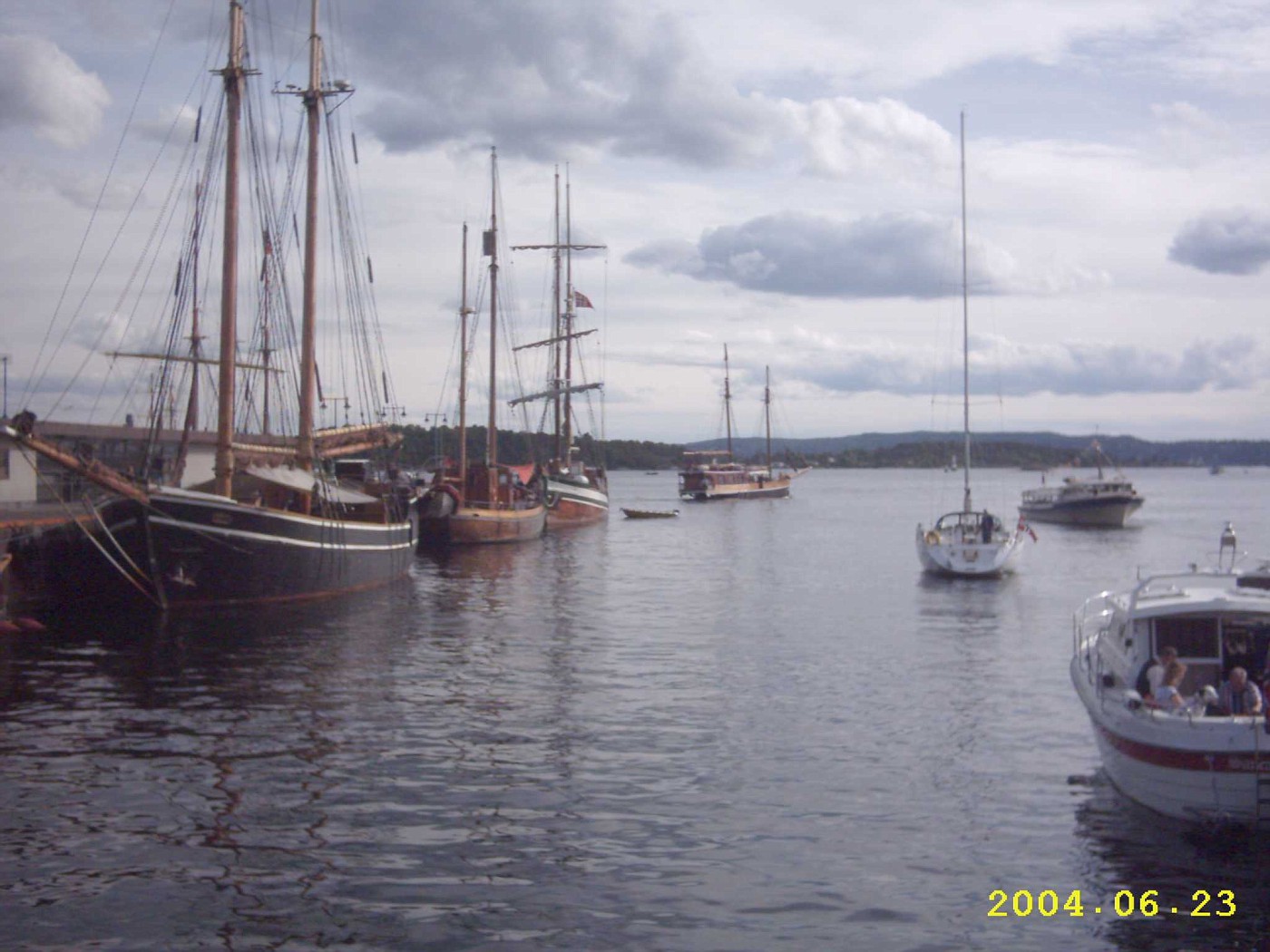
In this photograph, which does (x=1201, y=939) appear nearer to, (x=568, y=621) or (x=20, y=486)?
(x=568, y=621)

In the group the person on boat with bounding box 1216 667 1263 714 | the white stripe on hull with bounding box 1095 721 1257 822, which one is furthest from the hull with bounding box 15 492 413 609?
the person on boat with bounding box 1216 667 1263 714

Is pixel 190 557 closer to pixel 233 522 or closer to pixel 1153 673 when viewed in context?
pixel 233 522

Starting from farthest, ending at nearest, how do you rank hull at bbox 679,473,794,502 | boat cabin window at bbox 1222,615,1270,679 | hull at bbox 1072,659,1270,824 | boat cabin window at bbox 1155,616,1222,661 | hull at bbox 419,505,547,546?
hull at bbox 679,473,794,502, hull at bbox 419,505,547,546, boat cabin window at bbox 1155,616,1222,661, boat cabin window at bbox 1222,615,1270,679, hull at bbox 1072,659,1270,824

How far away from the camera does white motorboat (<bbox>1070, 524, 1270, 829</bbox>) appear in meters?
14.6

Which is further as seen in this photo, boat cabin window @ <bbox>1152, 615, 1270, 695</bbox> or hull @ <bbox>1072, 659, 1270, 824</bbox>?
boat cabin window @ <bbox>1152, 615, 1270, 695</bbox>

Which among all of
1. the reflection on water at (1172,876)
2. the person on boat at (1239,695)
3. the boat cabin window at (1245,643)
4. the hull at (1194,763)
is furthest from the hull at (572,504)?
the person on boat at (1239,695)

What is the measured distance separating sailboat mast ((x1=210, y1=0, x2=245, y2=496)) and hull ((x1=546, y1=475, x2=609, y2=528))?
42.1 metres

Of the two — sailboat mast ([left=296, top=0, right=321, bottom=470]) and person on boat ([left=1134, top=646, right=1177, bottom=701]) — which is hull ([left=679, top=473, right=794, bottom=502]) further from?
person on boat ([left=1134, top=646, right=1177, bottom=701])

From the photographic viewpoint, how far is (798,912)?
13242 mm

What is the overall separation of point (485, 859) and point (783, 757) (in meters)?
6.51

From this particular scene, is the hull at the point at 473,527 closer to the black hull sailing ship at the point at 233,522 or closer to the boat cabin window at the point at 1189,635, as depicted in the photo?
the black hull sailing ship at the point at 233,522

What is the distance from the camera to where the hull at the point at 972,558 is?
49.0 metres

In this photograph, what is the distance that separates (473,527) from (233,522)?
30700 mm

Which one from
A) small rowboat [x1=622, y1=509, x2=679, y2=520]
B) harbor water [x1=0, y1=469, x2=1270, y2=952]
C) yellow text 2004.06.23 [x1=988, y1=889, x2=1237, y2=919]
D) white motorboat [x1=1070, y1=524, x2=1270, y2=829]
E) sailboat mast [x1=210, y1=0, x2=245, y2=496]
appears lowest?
yellow text 2004.06.23 [x1=988, y1=889, x2=1237, y2=919]
